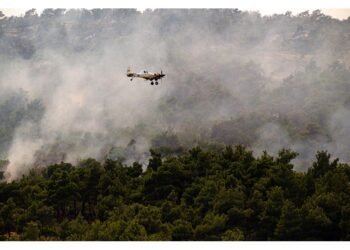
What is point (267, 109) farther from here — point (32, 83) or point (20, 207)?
point (20, 207)

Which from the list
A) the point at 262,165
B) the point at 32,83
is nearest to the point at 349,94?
the point at 262,165

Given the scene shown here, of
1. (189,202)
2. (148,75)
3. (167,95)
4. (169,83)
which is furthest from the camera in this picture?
(169,83)

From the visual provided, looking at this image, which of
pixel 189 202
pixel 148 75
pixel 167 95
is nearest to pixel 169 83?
pixel 167 95

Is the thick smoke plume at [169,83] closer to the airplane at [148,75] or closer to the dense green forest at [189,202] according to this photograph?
the airplane at [148,75]

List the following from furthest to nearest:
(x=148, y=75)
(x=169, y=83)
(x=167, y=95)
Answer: (x=169, y=83)
(x=167, y=95)
(x=148, y=75)

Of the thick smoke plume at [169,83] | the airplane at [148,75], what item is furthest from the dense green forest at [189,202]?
the thick smoke plume at [169,83]

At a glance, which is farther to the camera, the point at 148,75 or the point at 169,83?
the point at 169,83

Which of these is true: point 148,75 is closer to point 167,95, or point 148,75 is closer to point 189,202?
point 189,202
